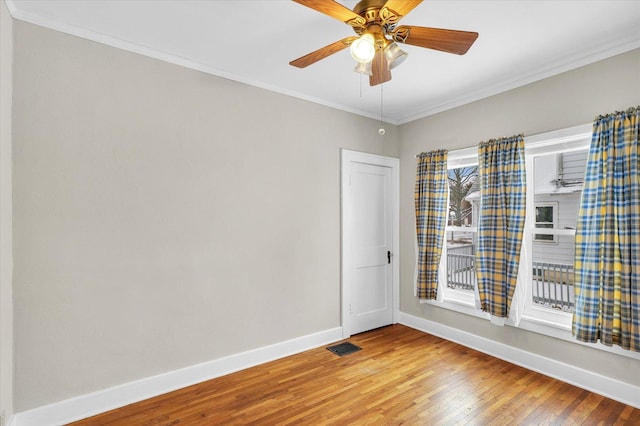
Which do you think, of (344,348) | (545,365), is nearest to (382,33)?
(344,348)

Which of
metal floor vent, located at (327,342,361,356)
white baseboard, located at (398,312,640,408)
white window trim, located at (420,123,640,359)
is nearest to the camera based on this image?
white baseboard, located at (398,312,640,408)

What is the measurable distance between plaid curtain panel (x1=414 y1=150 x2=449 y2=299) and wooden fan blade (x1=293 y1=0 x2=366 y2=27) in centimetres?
238

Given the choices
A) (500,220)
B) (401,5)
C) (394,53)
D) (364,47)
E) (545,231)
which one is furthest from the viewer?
(500,220)

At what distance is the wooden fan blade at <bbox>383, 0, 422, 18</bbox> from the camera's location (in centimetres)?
146

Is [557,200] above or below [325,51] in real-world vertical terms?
below

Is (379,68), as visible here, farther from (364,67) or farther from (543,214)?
(543,214)

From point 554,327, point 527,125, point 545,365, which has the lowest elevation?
point 545,365

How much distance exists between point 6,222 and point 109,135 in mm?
849

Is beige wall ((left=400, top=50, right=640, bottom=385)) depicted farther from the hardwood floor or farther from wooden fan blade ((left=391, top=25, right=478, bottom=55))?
wooden fan blade ((left=391, top=25, right=478, bottom=55))

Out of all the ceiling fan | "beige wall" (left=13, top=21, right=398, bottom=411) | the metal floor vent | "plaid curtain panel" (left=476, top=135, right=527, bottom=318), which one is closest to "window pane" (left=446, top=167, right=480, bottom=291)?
"plaid curtain panel" (left=476, top=135, right=527, bottom=318)

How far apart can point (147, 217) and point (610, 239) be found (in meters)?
3.61

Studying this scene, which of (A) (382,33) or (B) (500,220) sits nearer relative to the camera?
(A) (382,33)

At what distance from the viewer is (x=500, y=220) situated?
3029mm

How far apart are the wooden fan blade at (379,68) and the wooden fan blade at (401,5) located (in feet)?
0.91
